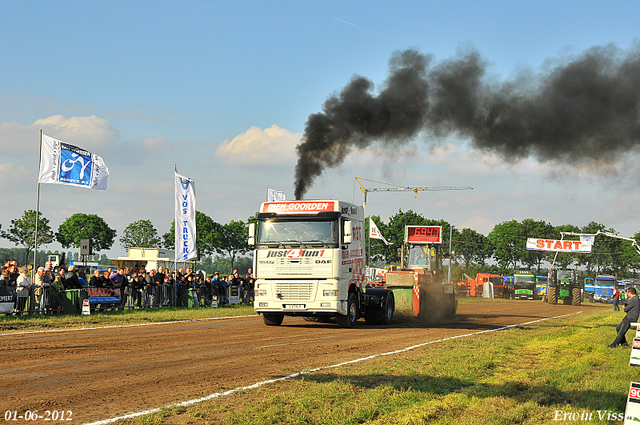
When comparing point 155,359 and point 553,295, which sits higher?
point 155,359

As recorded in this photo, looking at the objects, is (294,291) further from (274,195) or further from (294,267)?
(274,195)

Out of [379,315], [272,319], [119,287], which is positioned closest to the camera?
[272,319]

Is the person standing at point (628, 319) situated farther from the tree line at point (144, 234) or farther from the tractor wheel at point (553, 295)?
the tree line at point (144, 234)

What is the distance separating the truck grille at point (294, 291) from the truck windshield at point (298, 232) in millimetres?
1208

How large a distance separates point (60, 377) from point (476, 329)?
13994mm

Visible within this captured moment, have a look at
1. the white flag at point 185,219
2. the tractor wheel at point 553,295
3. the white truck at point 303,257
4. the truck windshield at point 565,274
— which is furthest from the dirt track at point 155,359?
the truck windshield at point 565,274

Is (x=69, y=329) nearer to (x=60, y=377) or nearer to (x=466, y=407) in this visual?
(x=60, y=377)

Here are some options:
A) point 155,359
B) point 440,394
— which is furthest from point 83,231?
point 440,394

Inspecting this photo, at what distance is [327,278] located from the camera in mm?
16531

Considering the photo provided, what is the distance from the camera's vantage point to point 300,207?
1692 cm

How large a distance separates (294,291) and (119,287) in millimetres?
8835

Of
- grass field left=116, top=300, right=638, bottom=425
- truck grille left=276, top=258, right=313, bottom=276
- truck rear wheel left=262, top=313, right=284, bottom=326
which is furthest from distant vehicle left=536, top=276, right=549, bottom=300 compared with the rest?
grass field left=116, top=300, right=638, bottom=425

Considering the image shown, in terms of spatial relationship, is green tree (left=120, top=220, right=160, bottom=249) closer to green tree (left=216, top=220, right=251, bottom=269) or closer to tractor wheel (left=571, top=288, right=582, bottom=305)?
green tree (left=216, top=220, right=251, bottom=269)

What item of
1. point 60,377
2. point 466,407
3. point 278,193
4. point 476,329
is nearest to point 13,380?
point 60,377
